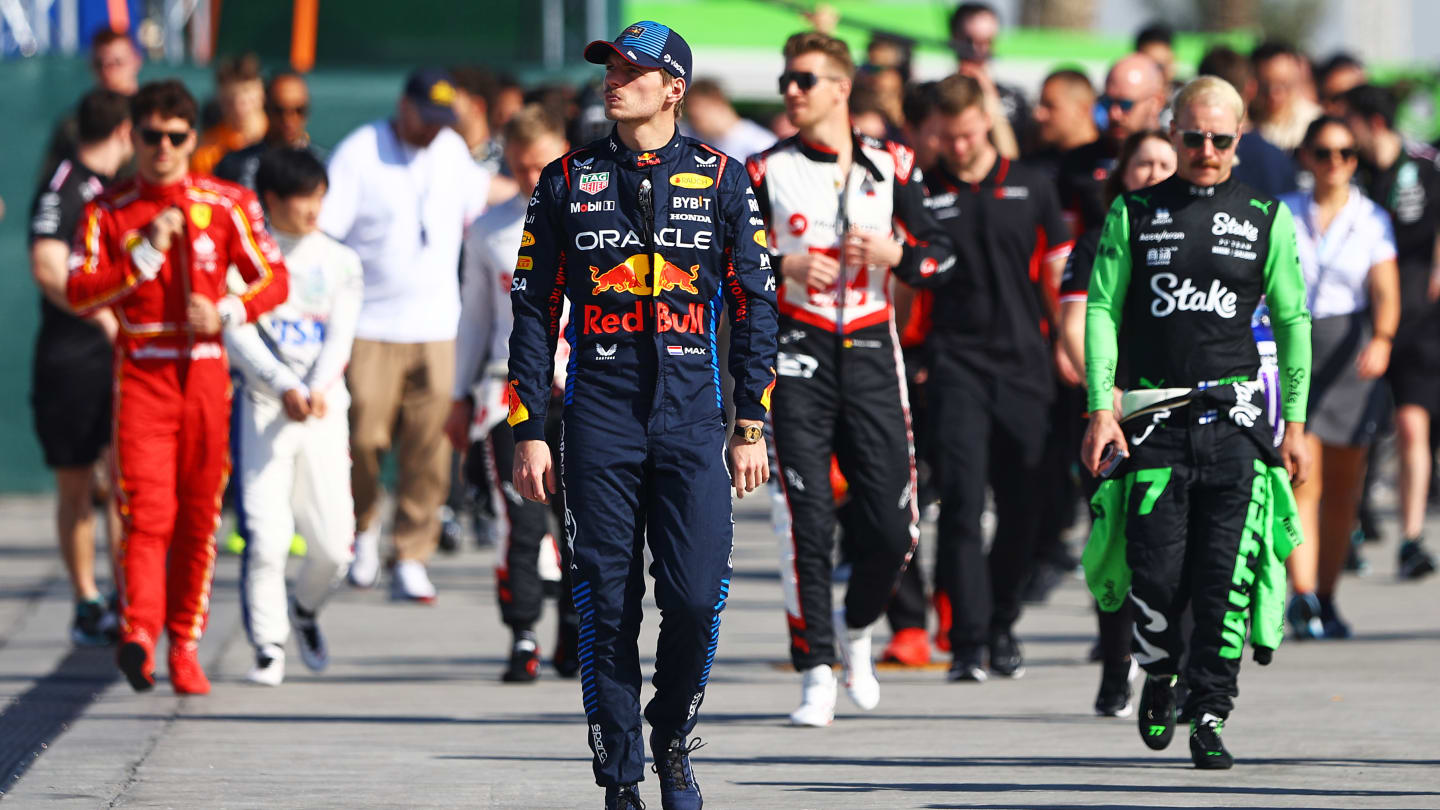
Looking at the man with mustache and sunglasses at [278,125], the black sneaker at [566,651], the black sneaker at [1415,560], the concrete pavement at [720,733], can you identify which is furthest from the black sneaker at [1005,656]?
the man with mustache and sunglasses at [278,125]

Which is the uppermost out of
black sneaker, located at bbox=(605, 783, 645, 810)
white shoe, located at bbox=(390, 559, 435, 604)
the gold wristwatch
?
the gold wristwatch

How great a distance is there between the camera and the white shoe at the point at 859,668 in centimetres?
849

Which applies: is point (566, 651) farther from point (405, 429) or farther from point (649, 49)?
point (649, 49)

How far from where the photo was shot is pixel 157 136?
908cm

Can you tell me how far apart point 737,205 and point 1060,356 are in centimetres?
382

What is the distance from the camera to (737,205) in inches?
256

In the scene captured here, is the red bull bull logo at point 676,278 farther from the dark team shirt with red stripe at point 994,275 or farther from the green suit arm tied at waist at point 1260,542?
the dark team shirt with red stripe at point 994,275

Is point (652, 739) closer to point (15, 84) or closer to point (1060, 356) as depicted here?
point (1060, 356)

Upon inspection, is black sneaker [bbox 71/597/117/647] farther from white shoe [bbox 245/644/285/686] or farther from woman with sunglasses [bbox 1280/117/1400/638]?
woman with sunglasses [bbox 1280/117/1400/638]

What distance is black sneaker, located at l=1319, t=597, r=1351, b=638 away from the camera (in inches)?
417

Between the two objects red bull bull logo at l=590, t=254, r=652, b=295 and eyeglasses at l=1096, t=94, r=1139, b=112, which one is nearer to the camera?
red bull bull logo at l=590, t=254, r=652, b=295

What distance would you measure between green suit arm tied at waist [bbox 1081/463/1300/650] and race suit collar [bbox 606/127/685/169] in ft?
6.18

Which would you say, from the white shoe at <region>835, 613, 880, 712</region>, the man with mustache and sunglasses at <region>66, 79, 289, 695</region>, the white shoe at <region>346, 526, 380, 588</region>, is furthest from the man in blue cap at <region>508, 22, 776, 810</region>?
the white shoe at <region>346, 526, 380, 588</region>

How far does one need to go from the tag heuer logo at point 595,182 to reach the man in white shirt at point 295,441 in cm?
304
